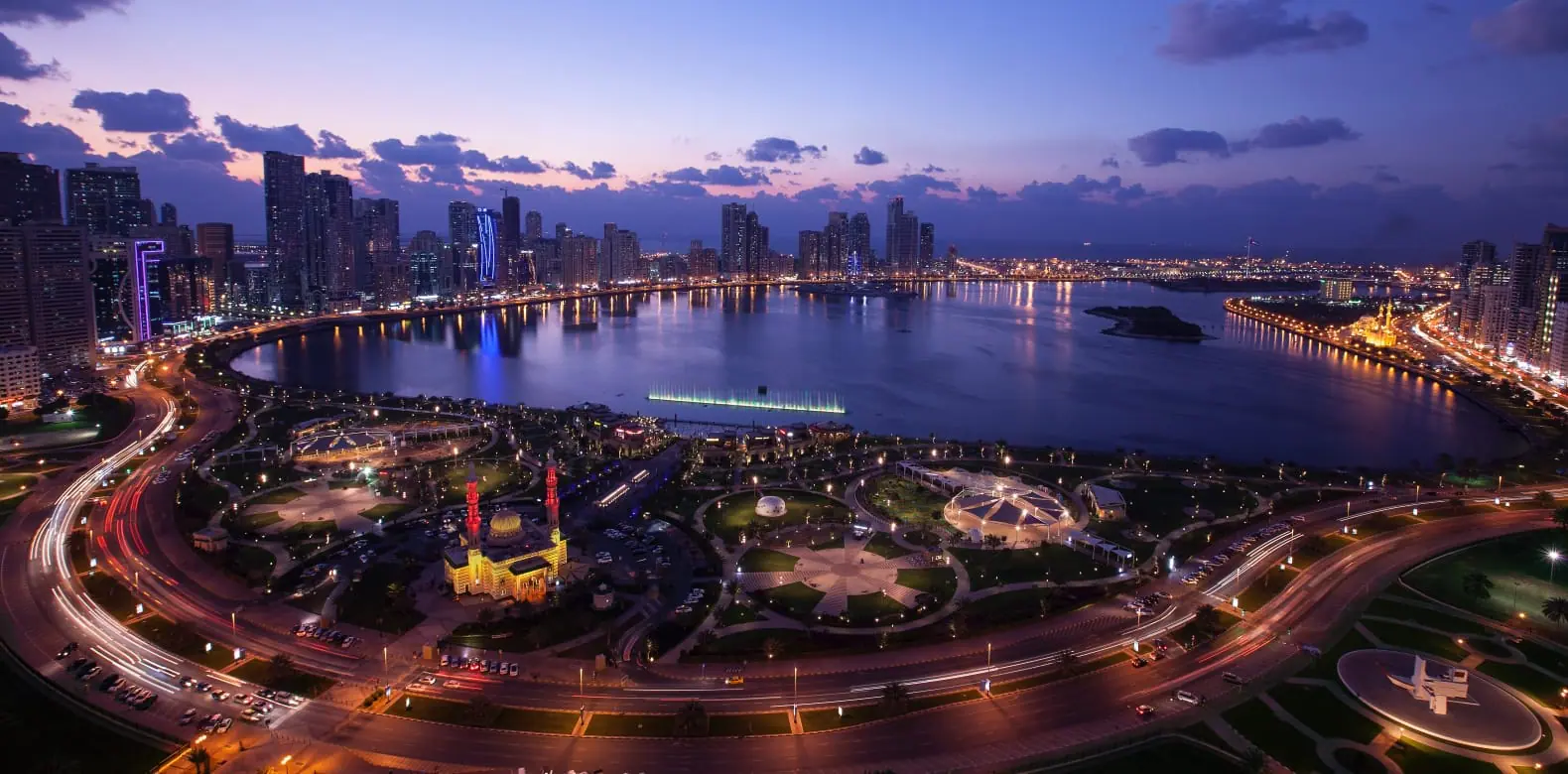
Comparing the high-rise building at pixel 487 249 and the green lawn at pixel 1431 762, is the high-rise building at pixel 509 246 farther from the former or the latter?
the green lawn at pixel 1431 762

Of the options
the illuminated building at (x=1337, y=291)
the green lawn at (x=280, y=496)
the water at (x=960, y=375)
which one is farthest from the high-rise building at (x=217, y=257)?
the illuminated building at (x=1337, y=291)

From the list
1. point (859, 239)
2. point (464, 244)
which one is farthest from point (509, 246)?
point (859, 239)

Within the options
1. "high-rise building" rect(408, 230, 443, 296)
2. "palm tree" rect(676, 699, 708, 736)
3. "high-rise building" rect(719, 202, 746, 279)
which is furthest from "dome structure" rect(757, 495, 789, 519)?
"high-rise building" rect(719, 202, 746, 279)

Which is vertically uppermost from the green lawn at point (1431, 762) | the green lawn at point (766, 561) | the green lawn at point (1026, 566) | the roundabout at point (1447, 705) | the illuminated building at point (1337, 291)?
the illuminated building at point (1337, 291)

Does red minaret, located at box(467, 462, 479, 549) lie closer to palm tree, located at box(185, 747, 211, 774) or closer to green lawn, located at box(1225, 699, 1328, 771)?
palm tree, located at box(185, 747, 211, 774)

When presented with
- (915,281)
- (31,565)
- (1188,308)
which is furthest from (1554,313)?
(915,281)

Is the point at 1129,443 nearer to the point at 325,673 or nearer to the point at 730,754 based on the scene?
the point at 730,754

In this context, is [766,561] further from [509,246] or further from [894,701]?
[509,246]
